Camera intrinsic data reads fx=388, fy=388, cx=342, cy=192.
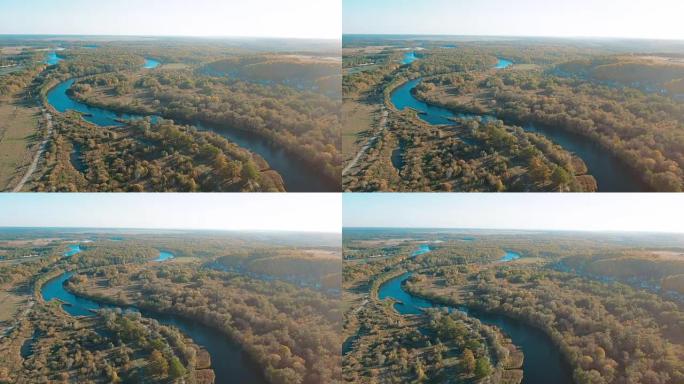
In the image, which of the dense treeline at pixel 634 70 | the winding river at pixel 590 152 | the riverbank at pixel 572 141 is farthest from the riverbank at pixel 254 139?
the dense treeline at pixel 634 70

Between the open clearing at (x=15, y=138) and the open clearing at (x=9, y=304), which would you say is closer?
the open clearing at (x=15, y=138)

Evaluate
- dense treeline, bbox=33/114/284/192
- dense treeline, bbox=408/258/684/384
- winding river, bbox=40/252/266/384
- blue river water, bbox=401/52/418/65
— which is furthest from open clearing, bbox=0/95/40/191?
dense treeline, bbox=408/258/684/384

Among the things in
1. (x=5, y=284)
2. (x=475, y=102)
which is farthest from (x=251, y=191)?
(x=5, y=284)

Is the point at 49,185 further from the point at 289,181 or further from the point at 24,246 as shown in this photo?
the point at 289,181

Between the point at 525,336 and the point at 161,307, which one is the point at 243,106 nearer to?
the point at 161,307

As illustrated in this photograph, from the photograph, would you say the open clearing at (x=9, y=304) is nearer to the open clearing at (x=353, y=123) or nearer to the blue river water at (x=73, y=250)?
the blue river water at (x=73, y=250)

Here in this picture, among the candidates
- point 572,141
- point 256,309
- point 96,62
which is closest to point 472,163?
point 572,141

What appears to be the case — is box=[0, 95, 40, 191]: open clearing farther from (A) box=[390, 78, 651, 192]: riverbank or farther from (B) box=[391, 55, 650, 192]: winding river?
(B) box=[391, 55, 650, 192]: winding river
